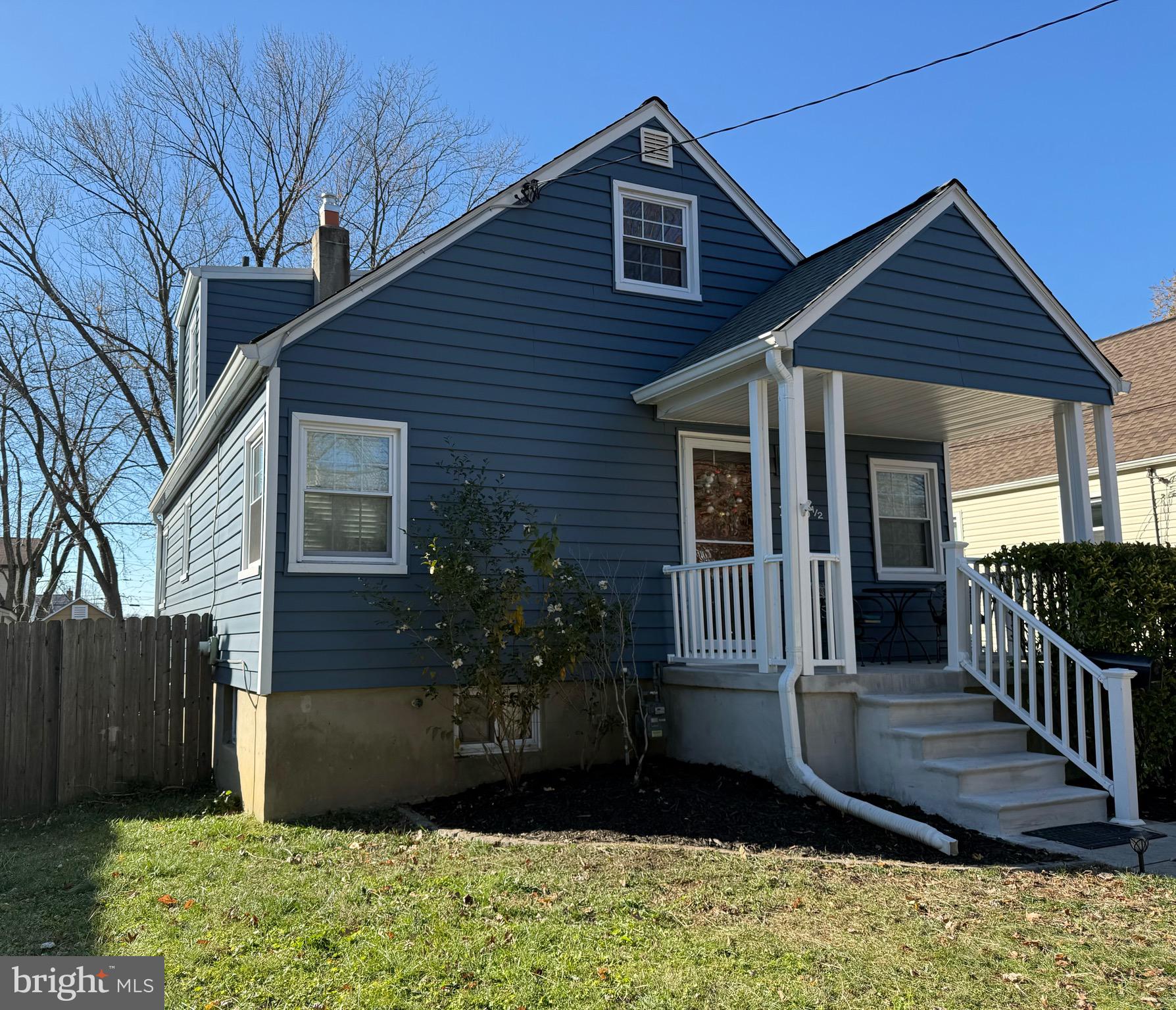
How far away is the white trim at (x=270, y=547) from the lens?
736 centimetres

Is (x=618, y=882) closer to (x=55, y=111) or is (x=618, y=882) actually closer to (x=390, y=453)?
(x=390, y=453)

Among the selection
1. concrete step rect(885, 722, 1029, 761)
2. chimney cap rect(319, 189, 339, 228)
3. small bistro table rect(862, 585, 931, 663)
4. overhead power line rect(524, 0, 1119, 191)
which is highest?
chimney cap rect(319, 189, 339, 228)

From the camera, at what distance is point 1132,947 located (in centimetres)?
418

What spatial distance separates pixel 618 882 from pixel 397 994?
1670mm

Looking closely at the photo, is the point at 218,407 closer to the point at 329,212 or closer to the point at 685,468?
the point at 329,212

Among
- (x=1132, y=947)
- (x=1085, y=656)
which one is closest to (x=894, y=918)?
(x=1132, y=947)

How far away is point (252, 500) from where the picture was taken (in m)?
8.44

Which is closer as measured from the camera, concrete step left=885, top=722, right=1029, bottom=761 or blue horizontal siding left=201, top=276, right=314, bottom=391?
Result: concrete step left=885, top=722, right=1029, bottom=761

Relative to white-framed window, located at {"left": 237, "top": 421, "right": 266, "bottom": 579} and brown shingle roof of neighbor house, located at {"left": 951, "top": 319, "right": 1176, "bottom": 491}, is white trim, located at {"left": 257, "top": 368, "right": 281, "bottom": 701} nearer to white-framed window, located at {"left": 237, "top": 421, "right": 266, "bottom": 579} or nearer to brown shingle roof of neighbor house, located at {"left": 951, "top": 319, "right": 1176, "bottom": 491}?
white-framed window, located at {"left": 237, "top": 421, "right": 266, "bottom": 579}

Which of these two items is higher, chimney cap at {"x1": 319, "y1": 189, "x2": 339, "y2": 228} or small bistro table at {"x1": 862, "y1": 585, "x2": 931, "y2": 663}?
chimney cap at {"x1": 319, "y1": 189, "x2": 339, "y2": 228}

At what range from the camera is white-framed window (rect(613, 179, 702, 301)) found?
963cm

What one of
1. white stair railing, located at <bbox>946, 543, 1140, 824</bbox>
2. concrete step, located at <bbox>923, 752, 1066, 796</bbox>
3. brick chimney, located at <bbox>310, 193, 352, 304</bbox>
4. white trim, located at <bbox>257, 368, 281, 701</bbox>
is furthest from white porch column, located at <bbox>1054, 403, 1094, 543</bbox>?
brick chimney, located at <bbox>310, 193, 352, 304</bbox>

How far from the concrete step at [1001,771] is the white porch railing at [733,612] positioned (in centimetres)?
113

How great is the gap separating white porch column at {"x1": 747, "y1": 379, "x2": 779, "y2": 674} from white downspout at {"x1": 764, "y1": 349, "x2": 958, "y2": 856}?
0.64 ft
